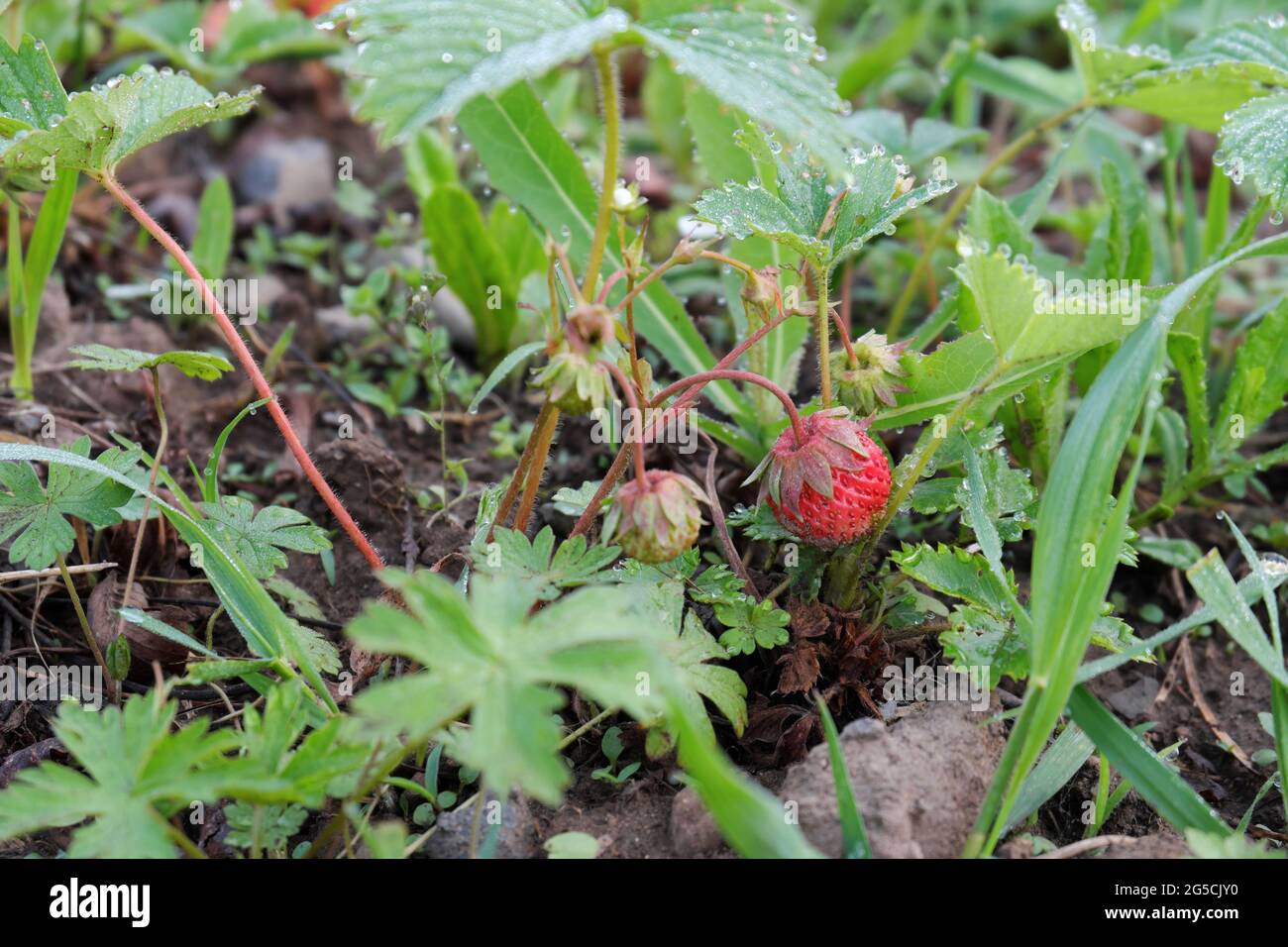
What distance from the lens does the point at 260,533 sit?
1741 millimetres

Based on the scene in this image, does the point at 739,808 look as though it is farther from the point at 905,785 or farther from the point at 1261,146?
the point at 1261,146

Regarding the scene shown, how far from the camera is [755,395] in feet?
6.90

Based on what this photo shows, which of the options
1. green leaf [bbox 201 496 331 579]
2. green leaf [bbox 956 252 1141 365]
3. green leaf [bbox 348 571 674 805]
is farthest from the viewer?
green leaf [bbox 201 496 331 579]

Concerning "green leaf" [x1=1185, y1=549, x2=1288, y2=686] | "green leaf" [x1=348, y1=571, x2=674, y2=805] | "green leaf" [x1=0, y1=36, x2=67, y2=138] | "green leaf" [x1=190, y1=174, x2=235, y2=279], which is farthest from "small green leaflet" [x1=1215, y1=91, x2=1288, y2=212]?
"green leaf" [x1=190, y1=174, x2=235, y2=279]

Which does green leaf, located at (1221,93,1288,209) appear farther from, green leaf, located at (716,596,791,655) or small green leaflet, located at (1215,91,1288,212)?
green leaf, located at (716,596,791,655)

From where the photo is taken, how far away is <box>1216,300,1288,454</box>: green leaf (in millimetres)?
2068

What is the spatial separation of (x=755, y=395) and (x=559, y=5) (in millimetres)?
856

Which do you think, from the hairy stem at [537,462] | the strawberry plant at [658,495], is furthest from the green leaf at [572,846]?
the hairy stem at [537,462]

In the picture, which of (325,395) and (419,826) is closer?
(419,826)

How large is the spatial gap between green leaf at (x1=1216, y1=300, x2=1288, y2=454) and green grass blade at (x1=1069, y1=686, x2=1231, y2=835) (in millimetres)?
842

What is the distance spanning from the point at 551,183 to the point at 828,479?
936 mm
